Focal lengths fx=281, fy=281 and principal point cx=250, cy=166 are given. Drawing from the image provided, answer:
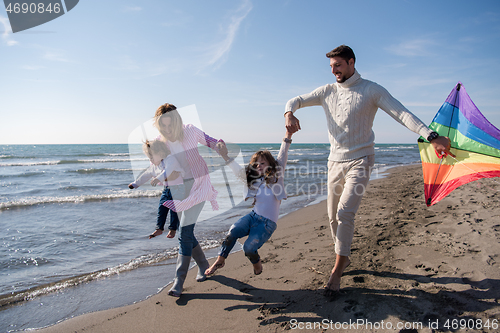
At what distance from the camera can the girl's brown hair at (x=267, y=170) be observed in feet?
10.0

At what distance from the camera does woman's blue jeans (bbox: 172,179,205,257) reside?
319 centimetres

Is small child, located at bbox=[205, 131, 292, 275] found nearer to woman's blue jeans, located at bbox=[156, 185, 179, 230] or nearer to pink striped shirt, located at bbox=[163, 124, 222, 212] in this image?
pink striped shirt, located at bbox=[163, 124, 222, 212]

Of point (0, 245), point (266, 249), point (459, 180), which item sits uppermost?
point (459, 180)

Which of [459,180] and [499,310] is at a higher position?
[459,180]

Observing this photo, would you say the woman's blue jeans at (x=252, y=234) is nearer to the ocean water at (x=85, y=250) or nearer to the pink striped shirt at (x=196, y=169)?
the pink striped shirt at (x=196, y=169)

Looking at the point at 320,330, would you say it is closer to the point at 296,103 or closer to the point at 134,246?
the point at 296,103

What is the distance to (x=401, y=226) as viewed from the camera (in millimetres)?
4758

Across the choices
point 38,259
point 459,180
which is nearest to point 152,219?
point 38,259

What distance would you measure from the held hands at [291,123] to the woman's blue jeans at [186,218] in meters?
1.28

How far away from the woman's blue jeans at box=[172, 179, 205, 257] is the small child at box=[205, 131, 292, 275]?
0.43 meters

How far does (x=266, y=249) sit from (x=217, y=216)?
2.80 metres

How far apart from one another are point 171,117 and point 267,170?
4.02 feet

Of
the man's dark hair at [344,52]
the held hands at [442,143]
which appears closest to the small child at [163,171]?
the man's dark hair at [344,52]

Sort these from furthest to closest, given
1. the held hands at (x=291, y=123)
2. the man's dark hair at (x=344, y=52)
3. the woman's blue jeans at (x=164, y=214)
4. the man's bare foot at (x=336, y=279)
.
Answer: the woman's blue jeans at (x=164, y=214) → the held hands at (x=291, y=123) → the man's dark hair at (x=344, y=52) → the man's bare foot at (x=336, y=279)
